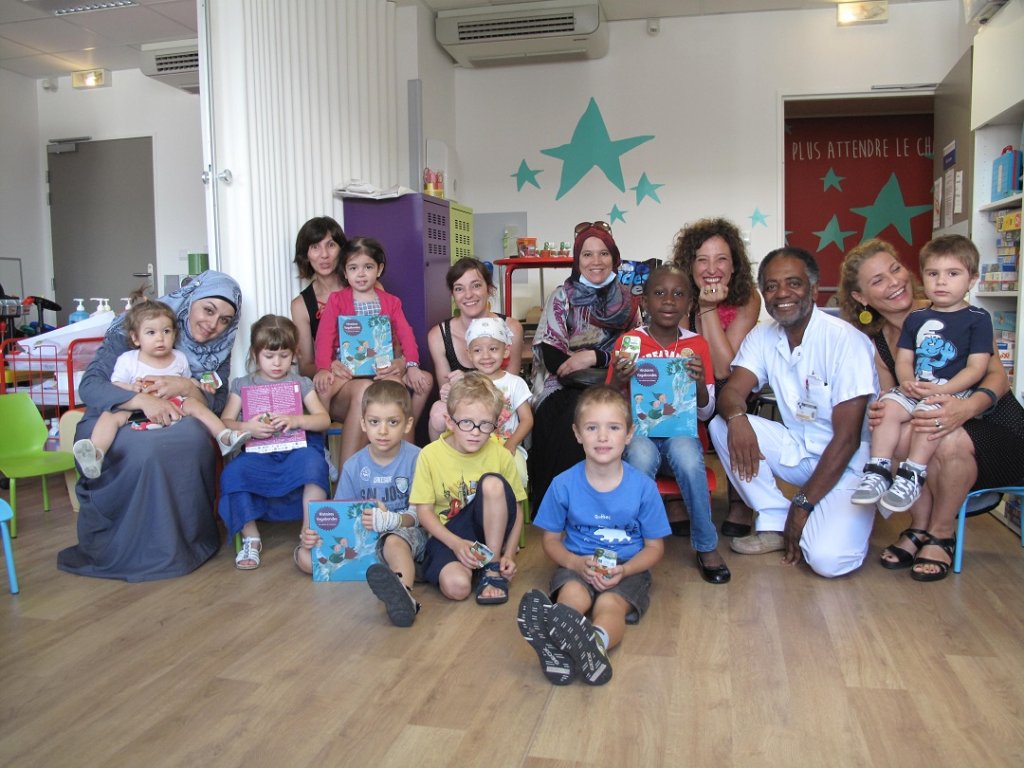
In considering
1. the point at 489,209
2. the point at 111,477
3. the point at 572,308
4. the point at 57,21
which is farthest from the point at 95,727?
the point at 57,21

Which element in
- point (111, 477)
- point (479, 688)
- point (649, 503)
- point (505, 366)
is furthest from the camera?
point (505, 366)

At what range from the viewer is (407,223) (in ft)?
14.0

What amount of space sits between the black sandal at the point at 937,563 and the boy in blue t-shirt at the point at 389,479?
163 centimetres

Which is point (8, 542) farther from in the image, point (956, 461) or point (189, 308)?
point (956, 461)

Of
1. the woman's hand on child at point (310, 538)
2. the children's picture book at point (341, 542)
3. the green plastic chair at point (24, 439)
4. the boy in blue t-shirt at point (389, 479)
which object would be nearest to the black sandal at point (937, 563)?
the boy in blue t-shirt at point (389, 479)

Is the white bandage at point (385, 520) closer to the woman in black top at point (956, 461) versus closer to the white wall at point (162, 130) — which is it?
the woman in black top at point (956, 461)

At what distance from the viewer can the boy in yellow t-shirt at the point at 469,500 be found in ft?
8.54

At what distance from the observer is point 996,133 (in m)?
3.74

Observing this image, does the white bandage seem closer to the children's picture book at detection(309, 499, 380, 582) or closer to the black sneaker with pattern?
the children's picture book at detection(309, 499, 380, 582)

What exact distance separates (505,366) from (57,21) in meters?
4.84

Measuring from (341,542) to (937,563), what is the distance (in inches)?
77.7

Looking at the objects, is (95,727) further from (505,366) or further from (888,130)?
(888,130)

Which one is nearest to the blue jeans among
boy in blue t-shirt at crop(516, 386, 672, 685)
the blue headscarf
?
boy in blue t-shirt at crop(516, 386, 672, 685)

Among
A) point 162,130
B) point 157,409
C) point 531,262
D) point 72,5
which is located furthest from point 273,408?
point 162,130
